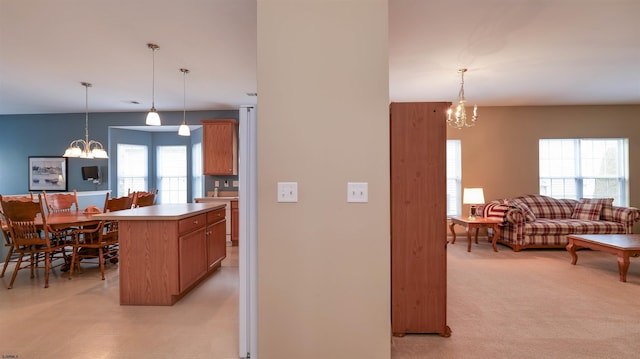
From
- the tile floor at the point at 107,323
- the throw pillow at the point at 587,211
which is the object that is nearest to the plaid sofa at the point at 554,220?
the throw pillow at the point at 587,211

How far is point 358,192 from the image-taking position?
1.88 metres

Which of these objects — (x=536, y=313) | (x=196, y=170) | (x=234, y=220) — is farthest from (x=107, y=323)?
(x=196, y=170)

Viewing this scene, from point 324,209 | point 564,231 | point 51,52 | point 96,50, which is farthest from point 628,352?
point 51,52

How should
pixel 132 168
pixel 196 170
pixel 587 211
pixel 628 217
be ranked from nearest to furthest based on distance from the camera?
1. pixel 628 217
2. pixel 587 211
3. pixel 132 168
4. pixel 196 170

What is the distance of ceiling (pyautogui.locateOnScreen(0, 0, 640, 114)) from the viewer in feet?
8.96

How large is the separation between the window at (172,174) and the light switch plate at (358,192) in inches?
275

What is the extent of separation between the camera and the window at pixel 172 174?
25.8 feet

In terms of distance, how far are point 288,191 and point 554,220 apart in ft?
18.9

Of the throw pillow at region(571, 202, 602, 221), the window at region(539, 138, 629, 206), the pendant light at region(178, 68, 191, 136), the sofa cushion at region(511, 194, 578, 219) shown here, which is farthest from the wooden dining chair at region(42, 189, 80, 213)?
the throw pillow at region(571, 202, 602, 221)

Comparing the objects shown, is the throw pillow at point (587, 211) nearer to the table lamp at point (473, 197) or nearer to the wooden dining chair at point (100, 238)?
the table lamp at point (473, 197)

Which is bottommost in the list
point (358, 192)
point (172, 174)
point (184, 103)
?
point (358, 192)

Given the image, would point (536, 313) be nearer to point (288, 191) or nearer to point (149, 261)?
point (288, 191)

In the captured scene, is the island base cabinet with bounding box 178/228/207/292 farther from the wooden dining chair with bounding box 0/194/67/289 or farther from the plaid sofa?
the plaid sofa

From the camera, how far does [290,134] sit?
1899 millimetres
